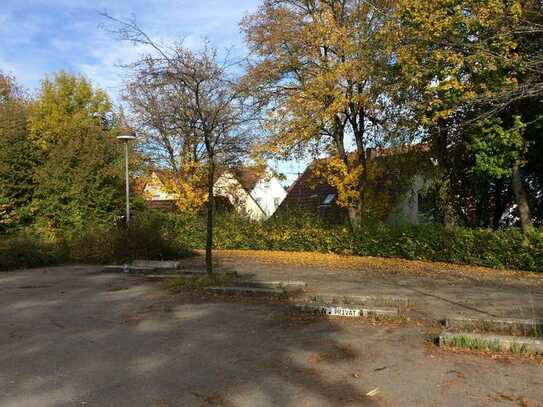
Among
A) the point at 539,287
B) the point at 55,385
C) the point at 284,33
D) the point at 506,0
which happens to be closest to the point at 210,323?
the point at 55,385

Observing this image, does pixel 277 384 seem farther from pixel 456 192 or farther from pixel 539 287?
pixel 456 192

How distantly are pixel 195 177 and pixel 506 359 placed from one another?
980 inches

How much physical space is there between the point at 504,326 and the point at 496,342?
3.62ft

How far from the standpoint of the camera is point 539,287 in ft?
39.3

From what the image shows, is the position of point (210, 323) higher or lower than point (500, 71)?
lower

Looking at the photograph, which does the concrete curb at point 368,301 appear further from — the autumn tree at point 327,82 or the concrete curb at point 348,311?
the autumn tree at point 327,82

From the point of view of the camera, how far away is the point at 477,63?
14164 millimetres

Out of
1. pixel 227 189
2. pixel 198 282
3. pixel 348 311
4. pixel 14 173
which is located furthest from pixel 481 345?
pixel 227 189

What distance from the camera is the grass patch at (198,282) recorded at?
442 inches

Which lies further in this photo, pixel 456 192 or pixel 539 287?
pixel 456 192

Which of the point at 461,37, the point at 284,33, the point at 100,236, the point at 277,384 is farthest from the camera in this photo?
the point at 284,33

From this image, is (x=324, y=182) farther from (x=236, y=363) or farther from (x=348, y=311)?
(x=236, y=363)

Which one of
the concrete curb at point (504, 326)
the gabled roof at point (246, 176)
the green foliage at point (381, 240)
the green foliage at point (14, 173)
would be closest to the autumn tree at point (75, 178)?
the green foliage at point (14, 173)

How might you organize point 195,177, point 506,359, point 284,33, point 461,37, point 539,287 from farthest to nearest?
point 195,177, point 284,33, point 461,37, point 539,287, point 506,359
